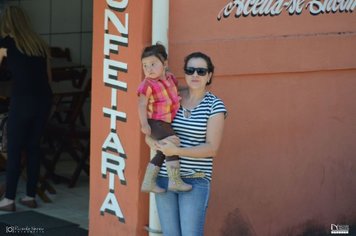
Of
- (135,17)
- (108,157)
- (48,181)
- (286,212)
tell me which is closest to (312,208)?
(286,212)

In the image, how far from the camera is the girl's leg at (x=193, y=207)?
4.85m

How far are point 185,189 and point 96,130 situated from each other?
59.6 inches

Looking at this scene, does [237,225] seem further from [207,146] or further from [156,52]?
[156,52]

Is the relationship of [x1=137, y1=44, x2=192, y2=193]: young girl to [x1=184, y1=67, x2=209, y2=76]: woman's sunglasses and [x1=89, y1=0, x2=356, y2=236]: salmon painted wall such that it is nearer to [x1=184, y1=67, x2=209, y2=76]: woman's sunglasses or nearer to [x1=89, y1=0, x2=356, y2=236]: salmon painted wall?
[x1=184, y1=67, x2=209, y2=76]: woman's sunglasses

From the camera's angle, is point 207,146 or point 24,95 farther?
point 24,95

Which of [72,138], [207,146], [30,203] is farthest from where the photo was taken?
[72,138]

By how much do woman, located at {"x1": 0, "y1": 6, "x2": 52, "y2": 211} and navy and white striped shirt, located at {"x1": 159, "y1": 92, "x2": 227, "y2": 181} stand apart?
8.54 ft

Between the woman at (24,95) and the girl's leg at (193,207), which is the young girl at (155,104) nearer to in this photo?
the girl's leg at (193,207)

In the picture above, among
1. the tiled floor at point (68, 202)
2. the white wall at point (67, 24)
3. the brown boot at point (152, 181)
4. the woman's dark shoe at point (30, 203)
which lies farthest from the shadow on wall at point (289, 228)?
the white wall at point (67, 24)

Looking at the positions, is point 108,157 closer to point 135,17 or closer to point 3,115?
point 135,17

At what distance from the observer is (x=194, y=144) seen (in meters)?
4.88

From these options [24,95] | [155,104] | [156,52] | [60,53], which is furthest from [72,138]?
[156,52]

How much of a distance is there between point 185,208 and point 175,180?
19cm

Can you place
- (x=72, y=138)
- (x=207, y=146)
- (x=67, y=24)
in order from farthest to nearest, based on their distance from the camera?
1. (x=67, y=24)
2. (x=72, y=138)
3. (x=207, y=146)
